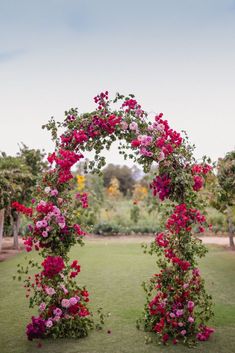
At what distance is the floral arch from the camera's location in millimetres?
6273

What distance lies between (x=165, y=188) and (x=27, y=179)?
1027 cm

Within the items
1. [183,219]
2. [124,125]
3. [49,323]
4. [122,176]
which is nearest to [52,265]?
[49,323]

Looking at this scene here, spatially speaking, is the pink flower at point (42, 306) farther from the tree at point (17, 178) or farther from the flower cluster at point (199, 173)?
the tree at point (17, 178)

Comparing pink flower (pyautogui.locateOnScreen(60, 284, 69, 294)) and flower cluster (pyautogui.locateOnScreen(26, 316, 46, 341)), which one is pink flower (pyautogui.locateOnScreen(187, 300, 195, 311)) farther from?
flower cluster (pyautogui.locateOnScreen(26, 316, 46, 341))

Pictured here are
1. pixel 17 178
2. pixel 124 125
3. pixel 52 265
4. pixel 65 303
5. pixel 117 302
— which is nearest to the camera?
pixel 52 265

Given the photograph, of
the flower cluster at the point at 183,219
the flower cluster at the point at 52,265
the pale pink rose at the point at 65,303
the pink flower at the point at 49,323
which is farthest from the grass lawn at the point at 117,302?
the flower cluster at the point at 183,219

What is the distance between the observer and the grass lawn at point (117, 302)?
594 cm

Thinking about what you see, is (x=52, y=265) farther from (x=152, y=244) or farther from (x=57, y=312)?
(x=152, y=244)

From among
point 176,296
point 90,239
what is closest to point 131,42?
point 176,296

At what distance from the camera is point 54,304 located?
21.2 ft

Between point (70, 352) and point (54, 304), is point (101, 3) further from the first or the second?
point (70, 352)

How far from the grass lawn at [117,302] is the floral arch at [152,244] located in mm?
285

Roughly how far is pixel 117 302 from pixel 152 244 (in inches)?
92.8

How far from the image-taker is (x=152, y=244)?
6.57 meters
